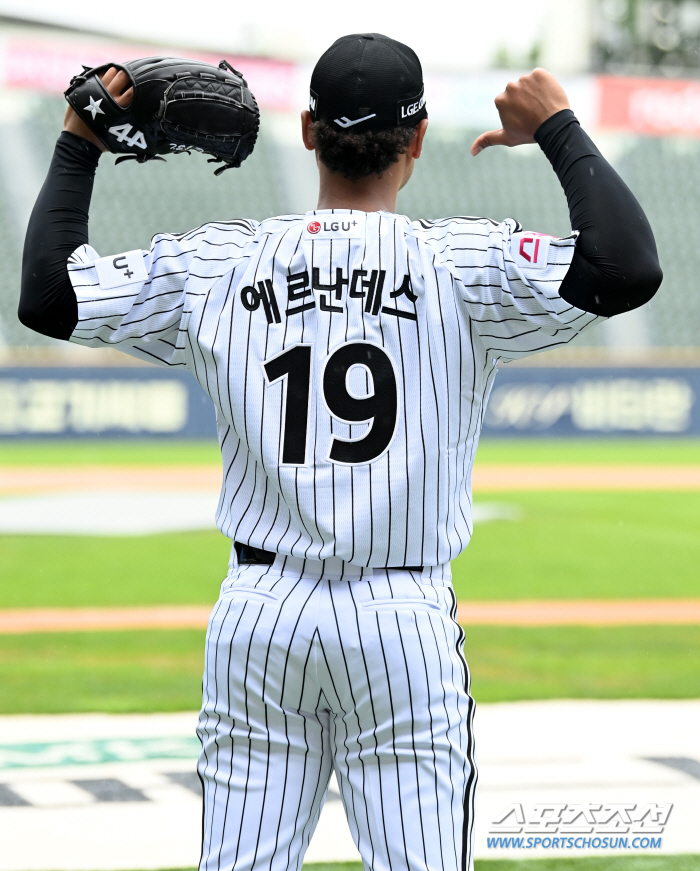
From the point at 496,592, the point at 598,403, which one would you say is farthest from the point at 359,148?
the point at 598,403

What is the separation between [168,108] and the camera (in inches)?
69.7

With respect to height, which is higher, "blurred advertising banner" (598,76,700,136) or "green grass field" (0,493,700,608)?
"blurred advertising banner" (598,76,700,136)

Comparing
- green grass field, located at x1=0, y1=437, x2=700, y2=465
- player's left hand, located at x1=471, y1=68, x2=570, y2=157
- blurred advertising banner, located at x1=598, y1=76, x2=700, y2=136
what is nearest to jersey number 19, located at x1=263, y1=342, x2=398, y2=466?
player's left hand, located at x1=471, y1=68, x2=570, y2=157

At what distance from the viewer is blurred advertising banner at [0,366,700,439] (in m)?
17.5

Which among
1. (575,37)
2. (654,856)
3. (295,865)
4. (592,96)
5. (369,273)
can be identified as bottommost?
(654,856)

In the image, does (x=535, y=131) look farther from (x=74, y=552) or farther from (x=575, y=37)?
(x=575, y=37)

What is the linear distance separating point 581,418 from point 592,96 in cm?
748

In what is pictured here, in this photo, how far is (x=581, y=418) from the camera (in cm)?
1936

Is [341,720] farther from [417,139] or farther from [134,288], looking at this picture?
[417,139]

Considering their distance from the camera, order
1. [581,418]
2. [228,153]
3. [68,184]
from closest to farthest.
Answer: [68,184] < [228,153] < [581,418]

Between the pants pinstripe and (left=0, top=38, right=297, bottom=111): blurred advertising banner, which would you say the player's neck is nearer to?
the pants pinstripe

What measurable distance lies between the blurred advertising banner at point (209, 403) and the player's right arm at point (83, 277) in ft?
49.4

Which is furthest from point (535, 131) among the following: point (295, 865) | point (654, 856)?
point (654, 856)

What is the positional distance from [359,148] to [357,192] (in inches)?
2.8
